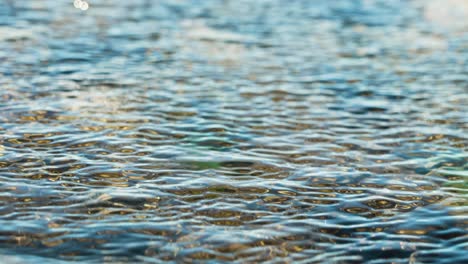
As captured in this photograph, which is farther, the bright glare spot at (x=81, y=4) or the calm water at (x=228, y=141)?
the bright glare spot at (x=81, y=4)

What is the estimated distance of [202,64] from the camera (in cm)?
970

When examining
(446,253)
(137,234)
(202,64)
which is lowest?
(446,253)

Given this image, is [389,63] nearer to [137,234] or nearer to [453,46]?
[453,46]

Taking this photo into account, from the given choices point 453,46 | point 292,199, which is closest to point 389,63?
point 453,46

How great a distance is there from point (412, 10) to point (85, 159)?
10.2 meters

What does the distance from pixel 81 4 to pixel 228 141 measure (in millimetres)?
7865

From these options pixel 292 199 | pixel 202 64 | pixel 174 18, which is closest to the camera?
pixel 292 199

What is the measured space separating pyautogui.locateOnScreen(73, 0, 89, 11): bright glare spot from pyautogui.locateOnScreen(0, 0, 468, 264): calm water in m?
0.79

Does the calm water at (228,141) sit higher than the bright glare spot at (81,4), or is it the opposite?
the bright glare spot at (81,4)

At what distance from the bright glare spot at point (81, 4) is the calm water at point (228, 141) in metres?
0.79

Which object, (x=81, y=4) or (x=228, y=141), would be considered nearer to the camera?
(x=228, y=141)

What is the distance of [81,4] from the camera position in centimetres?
1362

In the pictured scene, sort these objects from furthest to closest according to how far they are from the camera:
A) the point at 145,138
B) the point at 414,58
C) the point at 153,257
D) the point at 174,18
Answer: the point at 174,18
the point at 414,58
the point at 145,138
the point at 153,257

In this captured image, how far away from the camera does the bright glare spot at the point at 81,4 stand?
13336 mm
